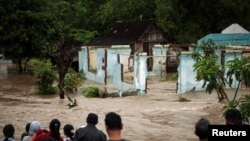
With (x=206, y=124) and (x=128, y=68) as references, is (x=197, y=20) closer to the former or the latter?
(x=128, y=68)

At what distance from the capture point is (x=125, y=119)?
17.0 m

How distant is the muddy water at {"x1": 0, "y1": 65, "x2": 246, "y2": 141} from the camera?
587 inches

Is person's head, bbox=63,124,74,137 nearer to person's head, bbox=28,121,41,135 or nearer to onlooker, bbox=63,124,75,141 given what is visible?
onlooker, bbox=63,124,75,141

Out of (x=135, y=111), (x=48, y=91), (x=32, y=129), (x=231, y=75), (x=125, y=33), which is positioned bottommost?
(x=135, y=111)

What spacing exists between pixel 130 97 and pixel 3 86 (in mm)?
10231

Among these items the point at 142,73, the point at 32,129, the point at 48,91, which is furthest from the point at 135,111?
the point at 32,129

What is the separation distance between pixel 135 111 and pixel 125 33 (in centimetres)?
2023

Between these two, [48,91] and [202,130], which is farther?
[48,91]

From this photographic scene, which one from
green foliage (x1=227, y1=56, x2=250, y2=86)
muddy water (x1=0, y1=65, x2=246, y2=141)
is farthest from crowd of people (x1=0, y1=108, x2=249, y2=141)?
muddy water (x1=0, y1=65, x2=246, y2=141)

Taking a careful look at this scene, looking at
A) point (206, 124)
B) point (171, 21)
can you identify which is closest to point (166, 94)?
point (171, 21)

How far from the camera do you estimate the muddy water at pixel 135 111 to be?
14.9 m

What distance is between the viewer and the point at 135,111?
1872 cm

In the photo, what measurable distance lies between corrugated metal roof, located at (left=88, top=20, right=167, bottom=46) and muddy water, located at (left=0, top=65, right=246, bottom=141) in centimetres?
1084

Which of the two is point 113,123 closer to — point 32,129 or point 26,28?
point 32,129
